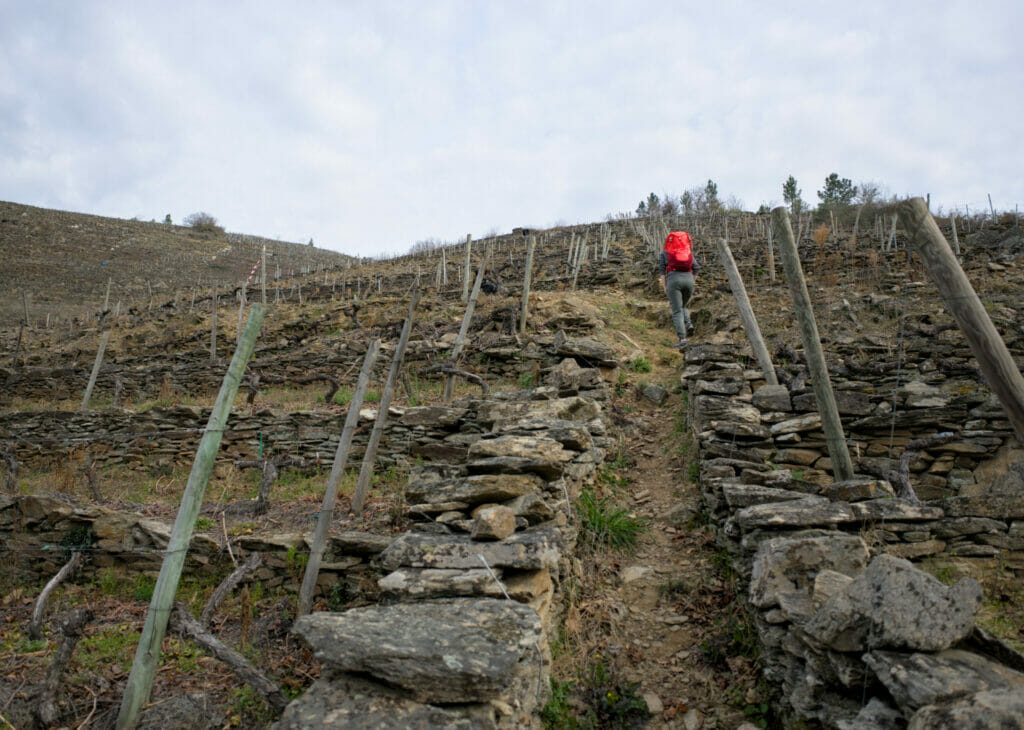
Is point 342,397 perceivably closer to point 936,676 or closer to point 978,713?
point 936,676

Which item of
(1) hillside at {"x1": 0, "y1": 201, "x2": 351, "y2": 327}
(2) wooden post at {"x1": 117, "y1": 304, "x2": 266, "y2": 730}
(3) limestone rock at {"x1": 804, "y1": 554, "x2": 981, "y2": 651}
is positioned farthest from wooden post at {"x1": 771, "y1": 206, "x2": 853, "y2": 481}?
(1) hillside at {"x1": 0, "y1": 201, "x2": 351, "y2": 327}

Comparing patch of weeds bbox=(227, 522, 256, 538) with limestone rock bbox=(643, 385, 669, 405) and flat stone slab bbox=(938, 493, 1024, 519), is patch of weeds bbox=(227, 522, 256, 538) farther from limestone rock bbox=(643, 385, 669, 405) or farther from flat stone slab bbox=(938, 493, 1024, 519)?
flat stone slab bbox=(938, 493, 1024, 519)

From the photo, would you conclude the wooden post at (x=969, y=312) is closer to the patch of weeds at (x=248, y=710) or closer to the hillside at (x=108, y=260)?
the patch of weeds at (x=248, y=710)

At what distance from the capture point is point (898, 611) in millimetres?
2139

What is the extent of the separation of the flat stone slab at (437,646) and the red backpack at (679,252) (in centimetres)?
710

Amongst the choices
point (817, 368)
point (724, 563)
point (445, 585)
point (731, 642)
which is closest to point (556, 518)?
point (445, 585)

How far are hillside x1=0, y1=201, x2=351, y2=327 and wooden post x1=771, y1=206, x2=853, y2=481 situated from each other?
3045cm

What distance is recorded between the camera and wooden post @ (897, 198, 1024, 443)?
2645 millimetres

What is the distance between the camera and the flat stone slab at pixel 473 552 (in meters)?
3.17

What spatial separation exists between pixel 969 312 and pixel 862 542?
1.37 m

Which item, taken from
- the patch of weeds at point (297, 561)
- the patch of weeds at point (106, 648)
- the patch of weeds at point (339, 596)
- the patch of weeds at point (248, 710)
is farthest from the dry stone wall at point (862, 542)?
the patch of weeds at point (106, 648)

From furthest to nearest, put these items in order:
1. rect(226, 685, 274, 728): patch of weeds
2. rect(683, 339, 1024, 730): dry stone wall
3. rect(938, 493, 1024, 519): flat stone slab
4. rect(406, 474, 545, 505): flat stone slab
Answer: rect(406, 474, 545, 505): flat stone slab
rect(938, 493, 1024, 519): flat stone slab
rect(226, 685, 274, 728): patch of weeds
rect(683, 339, 1024, 730): dry stone wall

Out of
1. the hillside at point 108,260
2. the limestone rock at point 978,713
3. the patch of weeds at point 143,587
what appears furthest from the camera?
the hillside at point 108,260

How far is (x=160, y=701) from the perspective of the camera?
334cm
